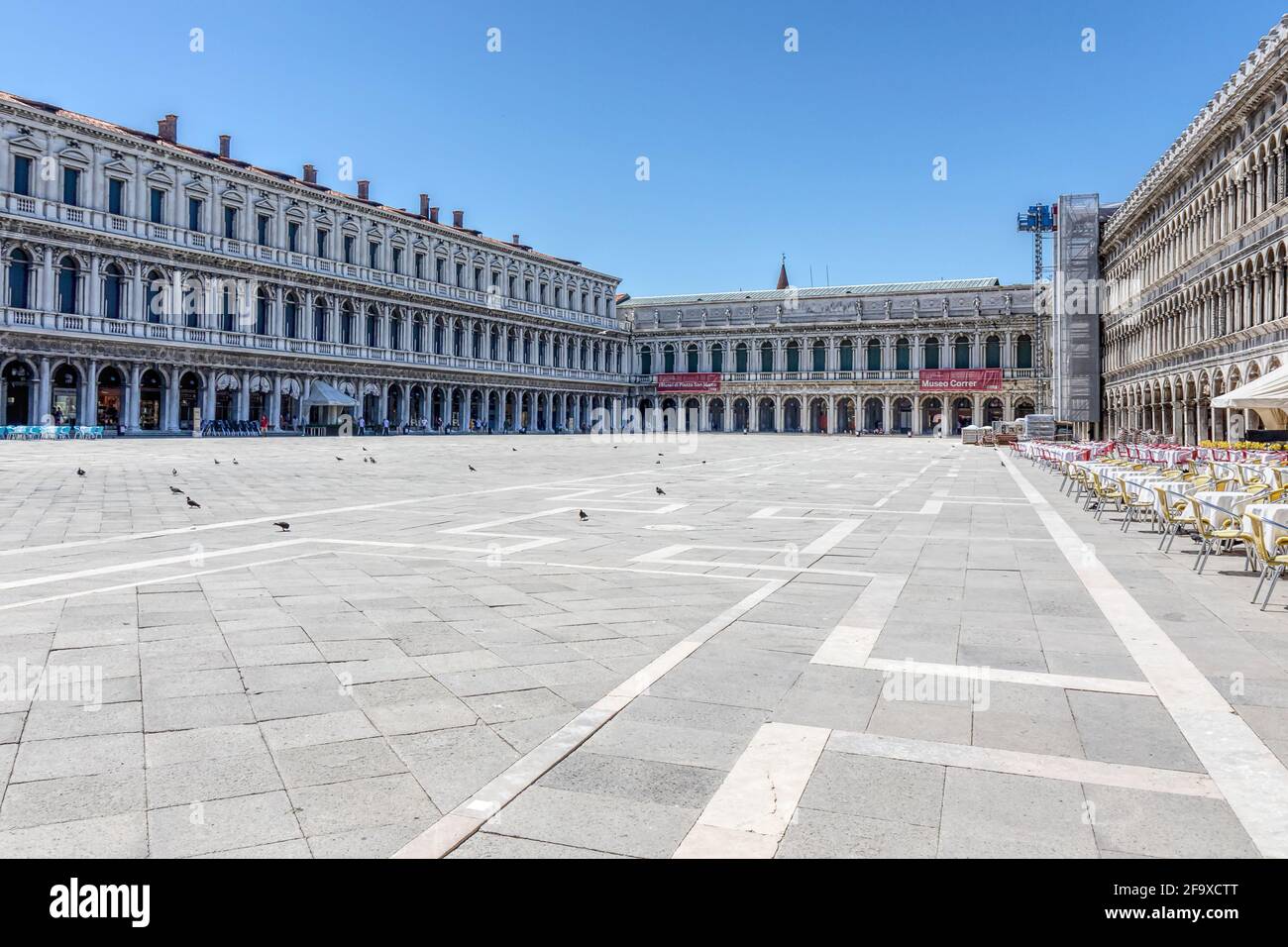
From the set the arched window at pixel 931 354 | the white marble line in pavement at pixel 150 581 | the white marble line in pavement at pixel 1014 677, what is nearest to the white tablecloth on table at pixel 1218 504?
the white marble line in pavement at pixel 1014 677

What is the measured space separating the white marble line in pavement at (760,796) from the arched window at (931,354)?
7384 cm

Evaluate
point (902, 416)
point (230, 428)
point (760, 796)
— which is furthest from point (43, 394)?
point (902, 416)

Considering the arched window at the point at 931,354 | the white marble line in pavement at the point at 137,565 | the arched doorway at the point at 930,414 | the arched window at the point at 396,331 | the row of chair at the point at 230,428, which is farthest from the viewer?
the arched doorway at the point at 930,414

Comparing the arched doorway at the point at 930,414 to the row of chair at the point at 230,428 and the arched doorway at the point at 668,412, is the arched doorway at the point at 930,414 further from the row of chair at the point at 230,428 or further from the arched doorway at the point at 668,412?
the row of chair at the point at 230,428

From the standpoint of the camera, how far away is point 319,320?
50.1m

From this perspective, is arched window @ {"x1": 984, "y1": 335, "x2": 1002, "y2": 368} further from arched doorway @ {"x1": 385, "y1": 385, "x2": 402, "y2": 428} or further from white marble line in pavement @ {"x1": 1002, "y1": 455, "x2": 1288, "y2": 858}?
white marble line in pavement @ {"x1": 1002, "y1": 455, "x2": 1288, "y2": 858}

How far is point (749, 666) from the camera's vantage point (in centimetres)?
458

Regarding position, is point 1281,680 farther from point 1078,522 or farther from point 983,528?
point 1078,522

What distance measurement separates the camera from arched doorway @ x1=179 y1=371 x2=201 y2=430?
42750 mm

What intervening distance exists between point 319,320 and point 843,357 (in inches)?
1686

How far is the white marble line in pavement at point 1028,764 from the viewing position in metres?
3.15

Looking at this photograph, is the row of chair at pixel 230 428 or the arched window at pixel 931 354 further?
the arched window at pixel 931 354
